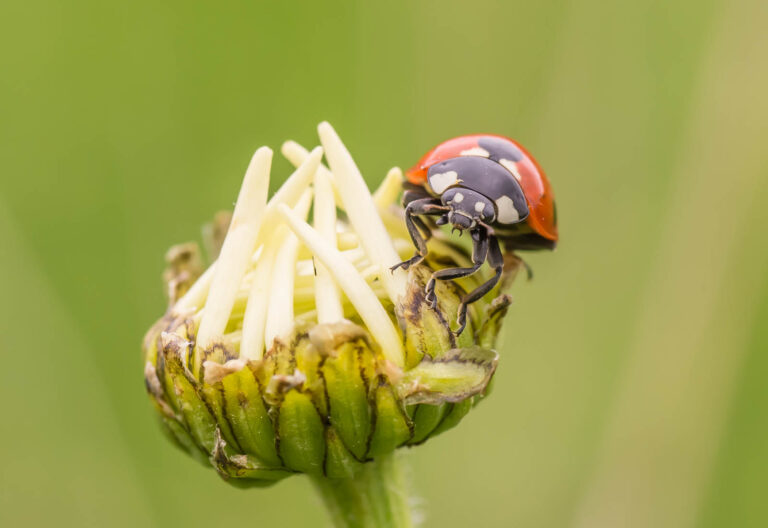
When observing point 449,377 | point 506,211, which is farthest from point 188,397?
point 506,211

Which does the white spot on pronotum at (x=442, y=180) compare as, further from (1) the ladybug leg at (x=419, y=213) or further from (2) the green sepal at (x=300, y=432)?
(2) the green sepal at (x=300, y=432)

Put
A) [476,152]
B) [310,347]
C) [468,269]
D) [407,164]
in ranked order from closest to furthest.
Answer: [310,347], [468,269], [476,152], [407,164]

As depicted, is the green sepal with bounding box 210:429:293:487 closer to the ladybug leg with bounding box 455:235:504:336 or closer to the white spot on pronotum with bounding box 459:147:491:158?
the ladybug leg with bounding box 455:235:504:336

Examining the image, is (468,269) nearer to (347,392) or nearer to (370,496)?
(347,392)

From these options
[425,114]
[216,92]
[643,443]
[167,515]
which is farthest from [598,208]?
[167,515]

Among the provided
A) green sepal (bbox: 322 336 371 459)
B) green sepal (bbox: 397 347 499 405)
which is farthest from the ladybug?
green sepal (bbox: 322 336 371 459)

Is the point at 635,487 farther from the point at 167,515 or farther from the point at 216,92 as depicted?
the point at 216,92
